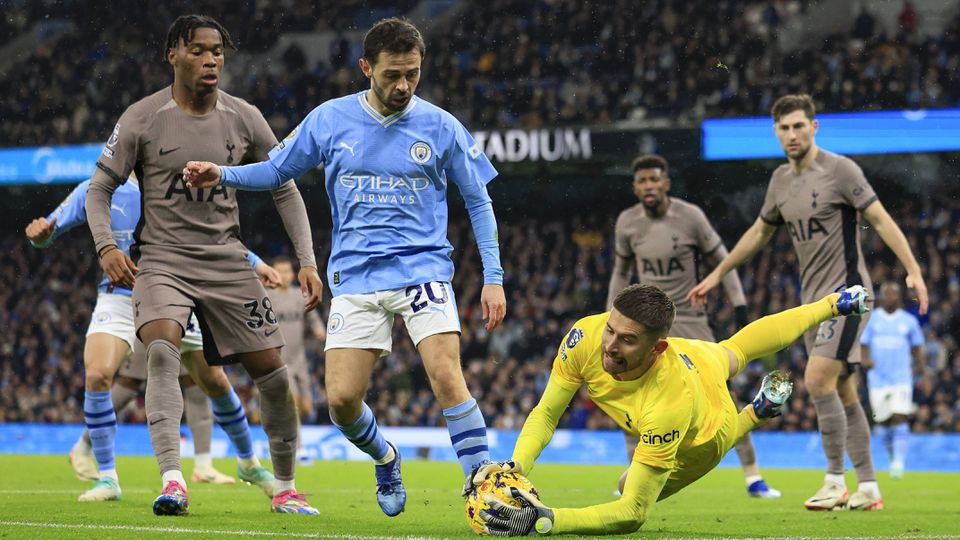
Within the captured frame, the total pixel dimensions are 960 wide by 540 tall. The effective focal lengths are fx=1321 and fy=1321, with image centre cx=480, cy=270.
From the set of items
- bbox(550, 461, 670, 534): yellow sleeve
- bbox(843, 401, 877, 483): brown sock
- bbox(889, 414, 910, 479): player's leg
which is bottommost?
bbox(889, 414, 910, 479): player's leg

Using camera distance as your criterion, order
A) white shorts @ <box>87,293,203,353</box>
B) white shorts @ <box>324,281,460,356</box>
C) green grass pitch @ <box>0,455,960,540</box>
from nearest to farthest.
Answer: green grass pitch @ <box>0,455,960,540</box> → white shorts @ <box>324,281,460,356</box> → white shorts @ <box>87,293,203,353</box>

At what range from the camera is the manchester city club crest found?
601cm

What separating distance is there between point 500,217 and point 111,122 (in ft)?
25.2

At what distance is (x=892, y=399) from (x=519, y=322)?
864cm

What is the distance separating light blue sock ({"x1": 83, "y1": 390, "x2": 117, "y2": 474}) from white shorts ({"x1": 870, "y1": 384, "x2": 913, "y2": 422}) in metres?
9.67

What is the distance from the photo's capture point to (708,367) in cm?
577

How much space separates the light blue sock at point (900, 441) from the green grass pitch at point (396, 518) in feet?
4.46

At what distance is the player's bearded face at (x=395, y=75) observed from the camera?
5859mm

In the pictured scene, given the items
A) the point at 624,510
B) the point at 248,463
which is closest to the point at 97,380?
the point at 248,463

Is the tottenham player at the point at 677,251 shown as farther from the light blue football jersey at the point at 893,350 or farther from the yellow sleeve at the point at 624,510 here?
the light blue football jersey at the point at 893,350

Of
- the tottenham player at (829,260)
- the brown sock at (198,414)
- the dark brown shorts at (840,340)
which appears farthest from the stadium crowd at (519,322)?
the brown sock at (198,414)

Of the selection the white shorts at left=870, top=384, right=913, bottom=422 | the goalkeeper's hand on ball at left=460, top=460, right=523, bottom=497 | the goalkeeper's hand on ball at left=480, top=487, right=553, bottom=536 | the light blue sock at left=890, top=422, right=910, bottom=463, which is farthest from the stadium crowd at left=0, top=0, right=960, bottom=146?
the goalkeeper's hand on ball at left=480, top=487, right=553, bottom=536

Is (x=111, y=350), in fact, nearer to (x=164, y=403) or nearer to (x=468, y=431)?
(x=164, y=403)

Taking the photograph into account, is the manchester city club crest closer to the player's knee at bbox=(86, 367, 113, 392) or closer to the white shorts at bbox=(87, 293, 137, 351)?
the player's knee at bbox=(86, 367, 113, 392)
